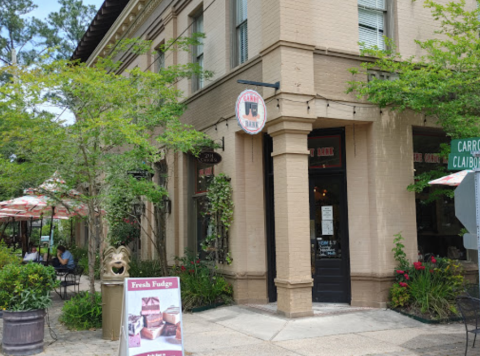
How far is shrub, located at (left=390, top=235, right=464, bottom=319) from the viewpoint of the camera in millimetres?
9391

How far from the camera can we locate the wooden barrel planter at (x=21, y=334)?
7.38m

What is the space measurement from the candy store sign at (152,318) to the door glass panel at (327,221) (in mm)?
5411

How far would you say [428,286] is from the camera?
963 cm

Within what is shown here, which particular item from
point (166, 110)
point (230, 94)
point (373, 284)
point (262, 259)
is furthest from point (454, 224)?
point (166, 110)

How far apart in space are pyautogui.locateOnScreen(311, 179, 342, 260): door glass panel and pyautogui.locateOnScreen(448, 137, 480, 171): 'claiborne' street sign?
4926 mm

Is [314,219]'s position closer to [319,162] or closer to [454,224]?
[319,162]

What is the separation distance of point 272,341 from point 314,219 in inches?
150

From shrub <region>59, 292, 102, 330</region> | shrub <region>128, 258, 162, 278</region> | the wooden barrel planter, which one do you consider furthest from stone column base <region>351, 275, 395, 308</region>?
the wooden barrel planter

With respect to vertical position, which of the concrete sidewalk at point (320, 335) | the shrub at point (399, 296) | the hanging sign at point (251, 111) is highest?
the hanging sign at point (251, 111)

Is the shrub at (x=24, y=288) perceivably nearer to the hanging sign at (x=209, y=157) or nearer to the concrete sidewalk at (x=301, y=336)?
the concrete sidewalk at (x=301, y=336)

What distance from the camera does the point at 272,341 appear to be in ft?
25.9

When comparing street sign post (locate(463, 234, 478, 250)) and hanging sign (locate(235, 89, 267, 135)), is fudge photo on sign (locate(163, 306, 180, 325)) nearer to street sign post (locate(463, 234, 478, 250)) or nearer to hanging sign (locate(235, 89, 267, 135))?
street sign post (locate(463, 234, 478, 250))

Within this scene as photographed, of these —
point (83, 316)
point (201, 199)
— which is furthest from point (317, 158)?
point (83, 316)

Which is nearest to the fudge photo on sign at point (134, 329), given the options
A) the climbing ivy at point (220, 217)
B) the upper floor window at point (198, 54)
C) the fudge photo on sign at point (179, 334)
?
the fudge photo on sign at point (179, 334)
